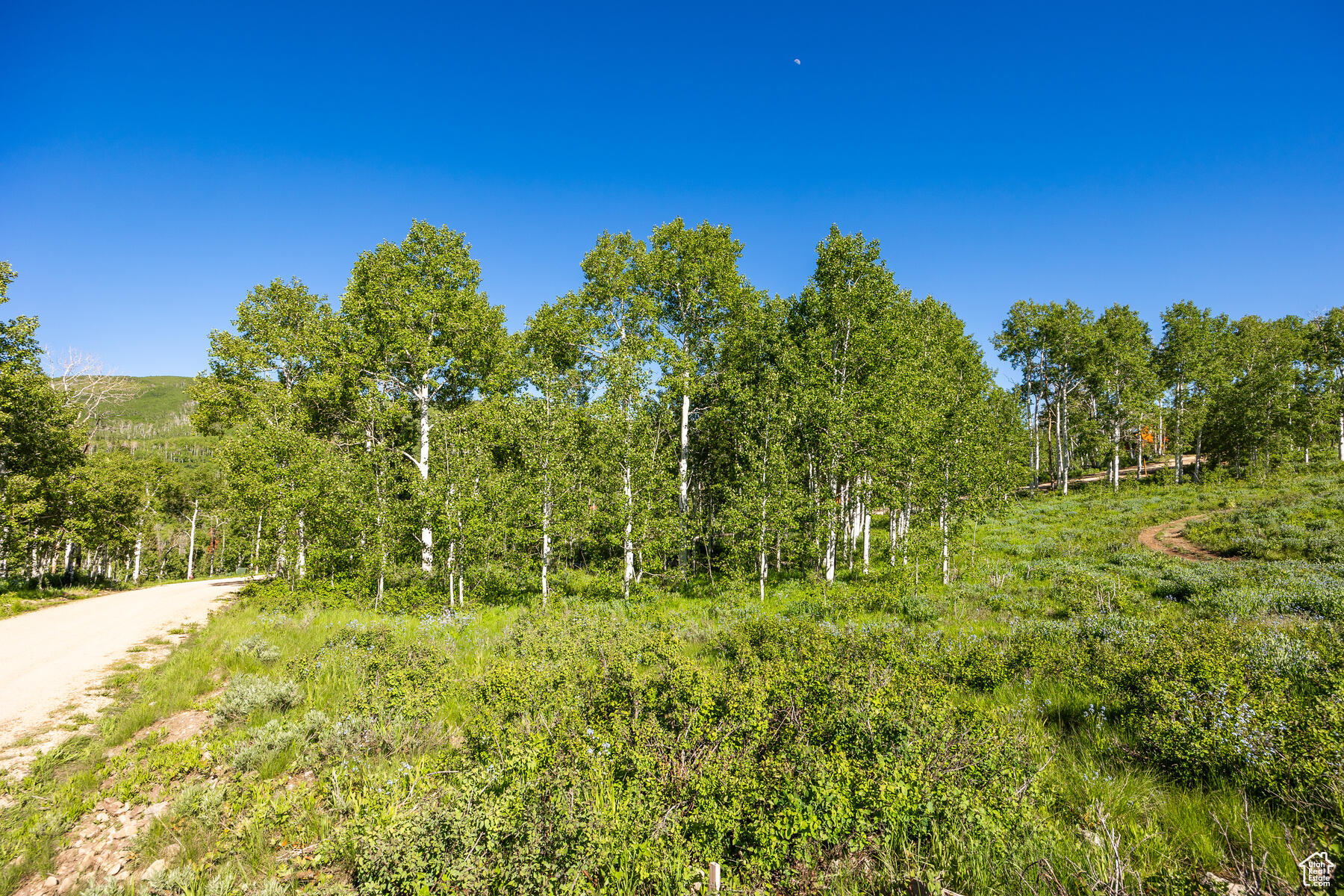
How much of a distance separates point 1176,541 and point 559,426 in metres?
28.0

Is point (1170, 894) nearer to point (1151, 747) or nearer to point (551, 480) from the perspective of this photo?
point (1151, 747)

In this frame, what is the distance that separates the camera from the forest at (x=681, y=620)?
13.6 ft

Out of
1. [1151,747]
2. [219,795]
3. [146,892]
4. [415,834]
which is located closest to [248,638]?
[219,795]

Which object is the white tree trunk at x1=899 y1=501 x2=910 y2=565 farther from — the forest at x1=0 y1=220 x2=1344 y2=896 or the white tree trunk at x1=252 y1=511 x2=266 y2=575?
the white tree trunk at x1=252 y1=511 x2=266 y2=575

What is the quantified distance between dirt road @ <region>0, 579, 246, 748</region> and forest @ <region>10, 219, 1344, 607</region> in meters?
3.27

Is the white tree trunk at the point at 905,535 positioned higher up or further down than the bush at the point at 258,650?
higher up

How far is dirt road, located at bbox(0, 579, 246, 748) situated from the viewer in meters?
8.59

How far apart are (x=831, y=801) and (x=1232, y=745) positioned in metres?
4.09

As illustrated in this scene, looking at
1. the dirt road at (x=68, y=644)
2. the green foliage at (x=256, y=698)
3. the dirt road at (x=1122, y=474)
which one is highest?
the dirt road at (x=1122, y=474)

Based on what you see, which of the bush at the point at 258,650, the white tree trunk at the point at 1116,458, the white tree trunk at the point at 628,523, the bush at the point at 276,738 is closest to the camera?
the bush at the point at 276,738
